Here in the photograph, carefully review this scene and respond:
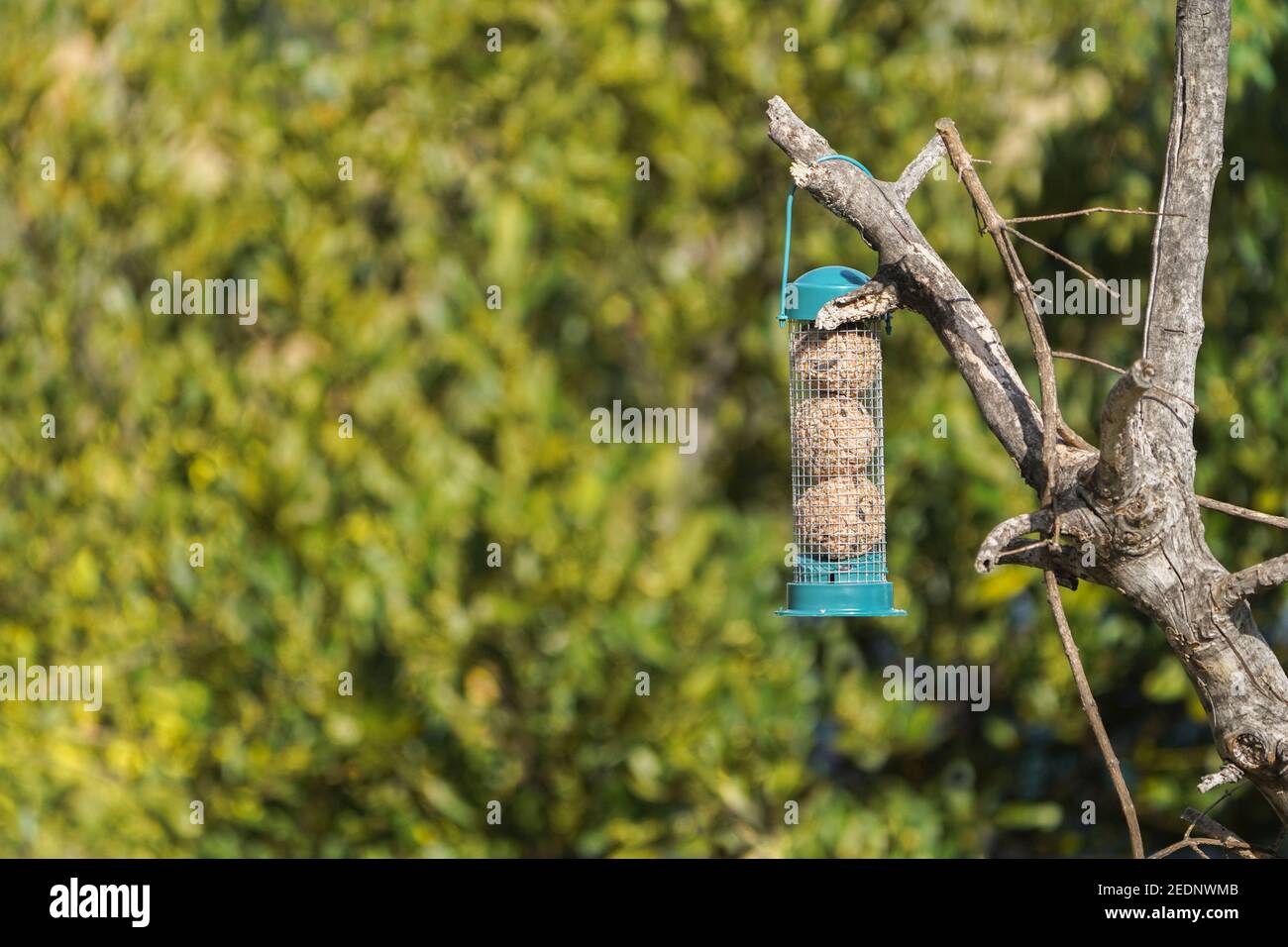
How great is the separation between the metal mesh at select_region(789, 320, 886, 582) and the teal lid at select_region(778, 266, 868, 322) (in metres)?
0.17

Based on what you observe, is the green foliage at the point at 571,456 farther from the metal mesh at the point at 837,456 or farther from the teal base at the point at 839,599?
the teal base at the point at 839,599

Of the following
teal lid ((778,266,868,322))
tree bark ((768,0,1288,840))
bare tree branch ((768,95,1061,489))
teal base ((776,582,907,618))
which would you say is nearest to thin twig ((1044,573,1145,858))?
tree bark ((768,0,1288,840))

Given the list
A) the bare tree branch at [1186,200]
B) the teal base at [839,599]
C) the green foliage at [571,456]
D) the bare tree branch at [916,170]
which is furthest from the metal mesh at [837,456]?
the green foliage at [571,456]

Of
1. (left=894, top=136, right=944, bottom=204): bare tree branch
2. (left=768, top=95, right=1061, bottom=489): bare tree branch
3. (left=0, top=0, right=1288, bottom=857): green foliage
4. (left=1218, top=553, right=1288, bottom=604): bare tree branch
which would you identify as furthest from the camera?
(left=0, top=0, right=1288, bottom=857): green foliage

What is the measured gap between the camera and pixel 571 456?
360 centimetres

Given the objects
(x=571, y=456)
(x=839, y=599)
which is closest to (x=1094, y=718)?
A: (x=839, y=599)

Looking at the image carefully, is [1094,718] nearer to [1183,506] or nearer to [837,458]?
[1183,506]

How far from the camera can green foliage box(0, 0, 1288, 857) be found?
353cm

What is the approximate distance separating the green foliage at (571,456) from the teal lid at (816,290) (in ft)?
4.37

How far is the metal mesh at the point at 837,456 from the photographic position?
7.93 feet

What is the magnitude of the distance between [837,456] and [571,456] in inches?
49.0

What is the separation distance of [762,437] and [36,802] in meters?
2.10

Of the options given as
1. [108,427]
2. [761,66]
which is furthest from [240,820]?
[761,66]

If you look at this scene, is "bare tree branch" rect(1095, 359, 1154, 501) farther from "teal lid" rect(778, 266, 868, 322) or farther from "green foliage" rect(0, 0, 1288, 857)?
"green foliage" rect(0, 0, 1288, 857)
